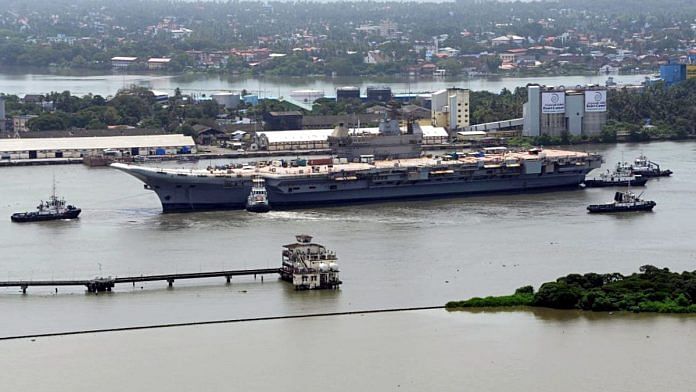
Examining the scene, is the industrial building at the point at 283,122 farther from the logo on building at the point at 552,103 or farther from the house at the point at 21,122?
the logo on building at the point at 552,103

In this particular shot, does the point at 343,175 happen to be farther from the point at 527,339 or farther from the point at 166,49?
the point at 166,49

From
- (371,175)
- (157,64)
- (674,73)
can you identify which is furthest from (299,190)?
(157,64)

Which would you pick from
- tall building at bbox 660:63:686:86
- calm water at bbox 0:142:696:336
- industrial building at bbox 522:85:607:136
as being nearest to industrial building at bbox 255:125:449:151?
industrial building at bbox 522:85:607:136

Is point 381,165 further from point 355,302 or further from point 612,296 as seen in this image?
point 612,296

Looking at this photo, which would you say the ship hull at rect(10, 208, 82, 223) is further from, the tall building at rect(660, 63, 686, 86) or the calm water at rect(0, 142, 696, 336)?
the tall building at rect(660, 63, 686, 86)

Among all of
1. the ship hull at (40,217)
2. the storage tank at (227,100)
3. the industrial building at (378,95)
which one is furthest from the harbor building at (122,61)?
the ship hull at (40,217)

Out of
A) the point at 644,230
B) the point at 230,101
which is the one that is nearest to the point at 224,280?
the point at 644,230
